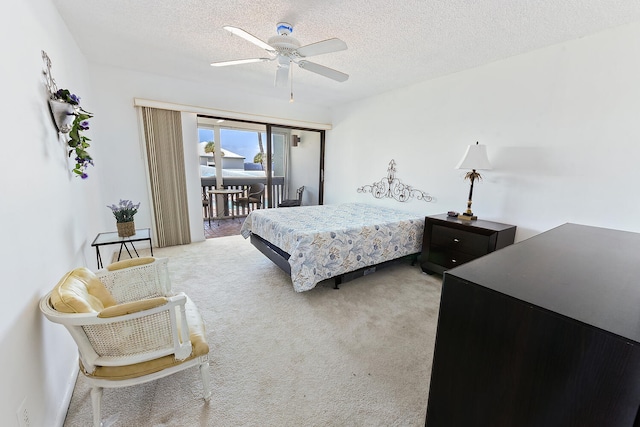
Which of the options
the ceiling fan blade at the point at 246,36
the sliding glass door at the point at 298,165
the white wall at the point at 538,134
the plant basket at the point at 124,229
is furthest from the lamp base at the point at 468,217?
the plant basket at the point at 124,229

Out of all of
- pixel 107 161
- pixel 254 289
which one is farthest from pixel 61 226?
pixel 107 161

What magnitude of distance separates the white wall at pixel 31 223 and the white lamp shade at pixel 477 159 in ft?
11.5

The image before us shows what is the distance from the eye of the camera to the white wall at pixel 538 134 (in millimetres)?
2223

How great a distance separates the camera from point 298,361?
1827 millimetres

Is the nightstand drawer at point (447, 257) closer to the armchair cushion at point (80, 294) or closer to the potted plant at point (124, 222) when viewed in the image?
the armchair cushion at point (80, 294)

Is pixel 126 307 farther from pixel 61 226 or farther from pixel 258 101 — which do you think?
pixel 258 101

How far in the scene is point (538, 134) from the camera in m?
2.68

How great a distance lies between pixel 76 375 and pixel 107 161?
3056 millimetres

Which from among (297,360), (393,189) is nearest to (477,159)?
(393,189)

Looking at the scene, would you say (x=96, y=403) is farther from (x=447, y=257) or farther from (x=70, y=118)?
(x=447, y=257)

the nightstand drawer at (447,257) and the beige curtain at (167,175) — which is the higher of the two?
the beige curtain at (167,175)

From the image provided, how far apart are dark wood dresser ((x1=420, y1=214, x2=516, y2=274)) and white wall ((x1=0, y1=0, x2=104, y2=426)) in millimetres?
3362

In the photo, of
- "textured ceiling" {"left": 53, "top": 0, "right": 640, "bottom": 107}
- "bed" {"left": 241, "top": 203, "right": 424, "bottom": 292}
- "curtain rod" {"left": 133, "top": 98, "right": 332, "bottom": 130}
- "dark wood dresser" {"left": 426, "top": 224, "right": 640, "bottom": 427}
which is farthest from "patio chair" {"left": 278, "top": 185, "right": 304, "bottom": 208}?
"dark wood dresser" {"left": 426, "top": 224, "right": 640, "bottom": 427}

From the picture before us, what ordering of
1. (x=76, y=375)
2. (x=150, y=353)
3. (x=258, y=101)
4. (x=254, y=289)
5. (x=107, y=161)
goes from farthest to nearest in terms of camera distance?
1. (x=258, y=101)
2. (x=107, y=161)
3. (x=254, y=289)
4. (x=76, y=375)
5. (x=150, y=353)
